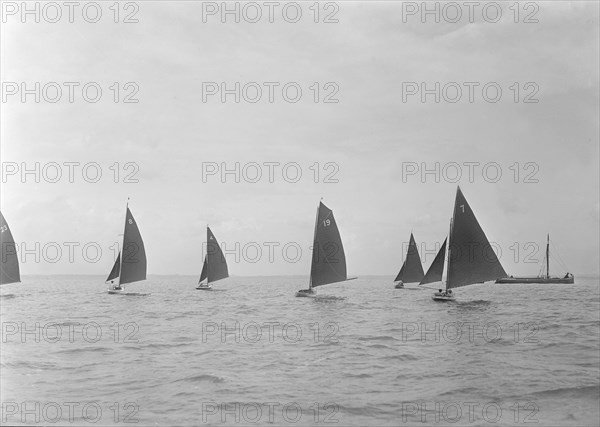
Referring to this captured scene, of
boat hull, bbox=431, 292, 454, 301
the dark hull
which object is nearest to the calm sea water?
boat hull, bbox=431, 292, 454, 301

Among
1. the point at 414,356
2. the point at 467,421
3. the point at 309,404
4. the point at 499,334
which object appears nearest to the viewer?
the point at 467,421

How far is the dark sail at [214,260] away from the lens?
259 feet

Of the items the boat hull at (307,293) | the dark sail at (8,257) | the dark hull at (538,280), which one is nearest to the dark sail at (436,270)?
the boat hull at (307,293)

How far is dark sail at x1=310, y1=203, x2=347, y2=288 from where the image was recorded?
52.2 meters

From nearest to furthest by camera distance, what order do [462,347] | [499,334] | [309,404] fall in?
1. [309,404]
2. [462,347]
3. [499,334]

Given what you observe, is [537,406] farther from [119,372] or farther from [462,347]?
[119,372]

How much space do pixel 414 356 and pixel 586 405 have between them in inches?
313

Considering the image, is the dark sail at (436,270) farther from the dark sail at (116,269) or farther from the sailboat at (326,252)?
the dark sail at (116,269)

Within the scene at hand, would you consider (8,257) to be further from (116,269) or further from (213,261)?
(213,261)

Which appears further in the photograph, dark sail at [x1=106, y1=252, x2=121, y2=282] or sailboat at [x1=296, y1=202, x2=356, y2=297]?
dark sail at [x1=106, y1=252, x2=121, y2=282]

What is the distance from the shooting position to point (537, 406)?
15.7m

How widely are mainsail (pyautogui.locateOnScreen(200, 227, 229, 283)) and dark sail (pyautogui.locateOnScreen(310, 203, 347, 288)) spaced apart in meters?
28.2

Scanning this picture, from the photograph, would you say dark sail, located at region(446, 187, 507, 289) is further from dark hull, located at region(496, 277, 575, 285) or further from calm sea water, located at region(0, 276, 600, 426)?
dark hull, located at region(496, 277, 575, 285)

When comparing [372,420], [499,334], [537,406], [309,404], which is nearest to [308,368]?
[309,404]
